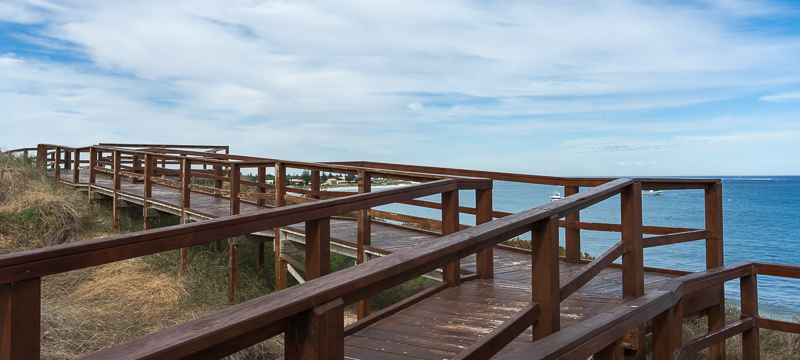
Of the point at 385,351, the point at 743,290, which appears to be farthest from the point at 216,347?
the point at 743,290

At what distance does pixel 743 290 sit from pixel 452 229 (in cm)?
270

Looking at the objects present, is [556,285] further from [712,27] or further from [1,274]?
[712,27]

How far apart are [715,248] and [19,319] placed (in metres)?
5.22

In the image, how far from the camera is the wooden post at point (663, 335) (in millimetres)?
2734

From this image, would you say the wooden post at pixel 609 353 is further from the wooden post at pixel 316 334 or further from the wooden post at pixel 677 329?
the wooden post at pixel 316 334

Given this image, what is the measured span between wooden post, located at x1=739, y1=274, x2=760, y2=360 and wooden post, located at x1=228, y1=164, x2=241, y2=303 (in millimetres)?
6762

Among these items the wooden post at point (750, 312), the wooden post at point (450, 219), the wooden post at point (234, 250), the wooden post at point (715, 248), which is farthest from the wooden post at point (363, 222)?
the wooden post at point (750, 312)

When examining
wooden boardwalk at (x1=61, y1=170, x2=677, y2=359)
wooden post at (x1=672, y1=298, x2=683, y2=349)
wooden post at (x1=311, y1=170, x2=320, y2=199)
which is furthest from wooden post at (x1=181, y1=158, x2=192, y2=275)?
wooden post at (x1=672, y1=298, x2=683, y2=349)

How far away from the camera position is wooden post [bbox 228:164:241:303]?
7824 millimetres

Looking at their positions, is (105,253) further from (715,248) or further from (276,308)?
(715,248)

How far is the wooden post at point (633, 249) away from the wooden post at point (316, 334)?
2561mm

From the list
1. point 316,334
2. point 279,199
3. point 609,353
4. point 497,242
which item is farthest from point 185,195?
point 316,334

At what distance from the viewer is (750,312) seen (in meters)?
4.26

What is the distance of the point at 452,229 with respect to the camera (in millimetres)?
4160
